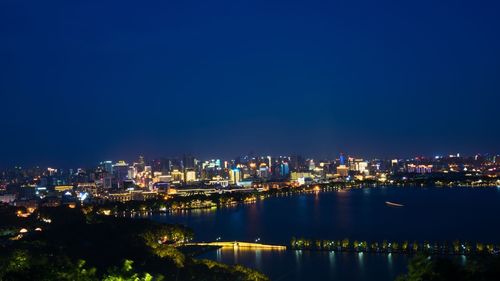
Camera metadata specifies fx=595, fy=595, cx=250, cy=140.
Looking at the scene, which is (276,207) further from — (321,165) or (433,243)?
(321,165)

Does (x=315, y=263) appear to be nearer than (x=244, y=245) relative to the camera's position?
Yes

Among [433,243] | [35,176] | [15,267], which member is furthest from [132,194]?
[15,267]

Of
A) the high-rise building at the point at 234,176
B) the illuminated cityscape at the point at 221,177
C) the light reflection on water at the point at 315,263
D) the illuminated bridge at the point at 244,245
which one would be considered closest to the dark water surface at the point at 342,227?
the light reflection on water at the point at 315,263

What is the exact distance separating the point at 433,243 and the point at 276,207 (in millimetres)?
9247

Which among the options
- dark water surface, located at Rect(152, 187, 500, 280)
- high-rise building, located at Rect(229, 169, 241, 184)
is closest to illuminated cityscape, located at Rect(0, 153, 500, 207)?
high-rise building, located at Rect(229, 169, 241, 184)

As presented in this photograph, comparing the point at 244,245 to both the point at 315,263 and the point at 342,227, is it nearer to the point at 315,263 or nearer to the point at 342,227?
the point at 315,263

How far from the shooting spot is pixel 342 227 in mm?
13203

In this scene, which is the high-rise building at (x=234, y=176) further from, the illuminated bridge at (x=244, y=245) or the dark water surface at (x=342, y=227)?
the illuminated bridge at (x=244, y=245)

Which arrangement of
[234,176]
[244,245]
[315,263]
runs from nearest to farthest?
[315,263] < [244,245] < [234,176]

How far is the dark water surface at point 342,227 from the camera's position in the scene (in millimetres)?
8555

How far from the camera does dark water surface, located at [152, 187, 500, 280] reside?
8555 millimetres

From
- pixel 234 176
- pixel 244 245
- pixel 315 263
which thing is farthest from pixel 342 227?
pixel 234 176

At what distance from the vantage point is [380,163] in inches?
2084

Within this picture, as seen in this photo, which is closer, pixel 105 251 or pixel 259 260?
pixel 105 251
